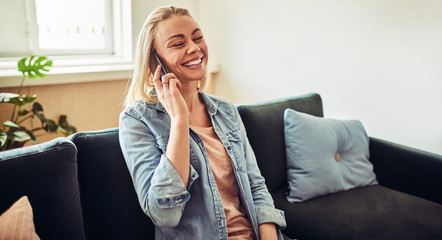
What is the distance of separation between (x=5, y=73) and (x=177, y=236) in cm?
165

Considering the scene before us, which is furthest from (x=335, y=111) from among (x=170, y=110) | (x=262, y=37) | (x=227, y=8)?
(x=170, y=110)

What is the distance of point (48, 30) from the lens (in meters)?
2.53

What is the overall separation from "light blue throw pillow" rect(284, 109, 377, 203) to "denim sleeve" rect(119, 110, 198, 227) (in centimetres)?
73

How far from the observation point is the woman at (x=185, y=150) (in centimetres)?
100

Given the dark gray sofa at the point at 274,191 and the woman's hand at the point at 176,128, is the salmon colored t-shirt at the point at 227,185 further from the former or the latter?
the dark gray sofa at the point at 274,191

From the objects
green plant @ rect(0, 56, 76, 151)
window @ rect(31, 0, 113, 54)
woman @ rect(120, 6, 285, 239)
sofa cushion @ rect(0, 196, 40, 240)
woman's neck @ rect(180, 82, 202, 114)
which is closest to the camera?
sofa cushion @ rect(0, 196, 40, 240)

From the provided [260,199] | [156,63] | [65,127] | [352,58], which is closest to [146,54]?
[156,63]

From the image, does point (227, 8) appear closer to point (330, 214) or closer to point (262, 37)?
point (262, 37)

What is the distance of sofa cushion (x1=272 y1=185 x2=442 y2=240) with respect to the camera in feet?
4.54

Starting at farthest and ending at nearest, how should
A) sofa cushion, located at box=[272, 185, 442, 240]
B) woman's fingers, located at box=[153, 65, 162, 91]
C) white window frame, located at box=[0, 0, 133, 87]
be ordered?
white window frame, located at box=[0, 0, 133, 87], sofa cushion, located at box=[272, 185, 442, 240], woman's fingers, located at box=[153, 65, 162, 91]

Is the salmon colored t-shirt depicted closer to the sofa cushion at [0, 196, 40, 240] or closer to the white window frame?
the sofa cushion at [0, 196, 40, 240]

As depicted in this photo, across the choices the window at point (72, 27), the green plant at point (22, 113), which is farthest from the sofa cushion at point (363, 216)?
the window at point (72, 27)

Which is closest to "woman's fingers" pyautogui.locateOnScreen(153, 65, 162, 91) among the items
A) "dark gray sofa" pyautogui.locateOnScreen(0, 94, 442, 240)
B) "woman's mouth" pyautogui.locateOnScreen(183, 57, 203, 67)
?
"woman's mouth" pyautogui.locateOnScreen(183, 57, 203, 67)

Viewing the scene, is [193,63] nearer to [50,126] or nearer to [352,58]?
[50,126]
